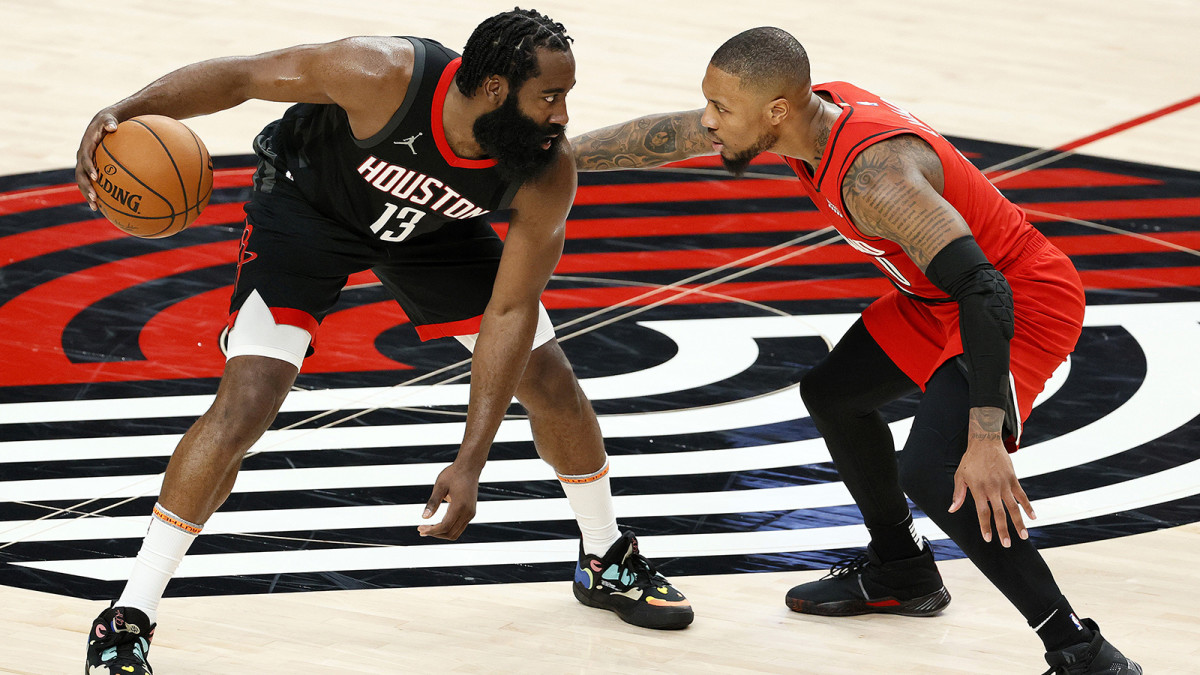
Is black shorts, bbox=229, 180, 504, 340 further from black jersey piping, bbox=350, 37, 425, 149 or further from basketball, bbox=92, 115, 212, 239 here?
black jersey piping, bbox=350, 37, 425, 149

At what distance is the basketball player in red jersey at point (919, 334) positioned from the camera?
3705 mm

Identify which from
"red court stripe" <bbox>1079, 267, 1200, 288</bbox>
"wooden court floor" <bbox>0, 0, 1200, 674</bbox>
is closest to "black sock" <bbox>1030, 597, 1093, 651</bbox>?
"wooden court floor" <bbox>0, 0, 1200, 674</bbox>

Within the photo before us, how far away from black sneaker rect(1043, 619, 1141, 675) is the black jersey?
1.77m

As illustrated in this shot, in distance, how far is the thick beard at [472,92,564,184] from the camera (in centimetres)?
400

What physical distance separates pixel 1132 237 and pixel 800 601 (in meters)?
3.94

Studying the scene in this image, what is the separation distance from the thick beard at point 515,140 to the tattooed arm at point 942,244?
0.75 m

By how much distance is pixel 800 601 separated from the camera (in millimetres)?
4574

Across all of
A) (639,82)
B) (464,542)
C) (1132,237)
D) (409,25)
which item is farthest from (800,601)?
(409,25)

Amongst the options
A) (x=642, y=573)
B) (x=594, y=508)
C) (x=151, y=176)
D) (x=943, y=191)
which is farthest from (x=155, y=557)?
Result: (x=943, y=191)

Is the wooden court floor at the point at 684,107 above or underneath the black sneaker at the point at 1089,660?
underneath

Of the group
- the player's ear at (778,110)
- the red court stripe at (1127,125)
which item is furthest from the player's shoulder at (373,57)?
the red court stripe at (1127,125)

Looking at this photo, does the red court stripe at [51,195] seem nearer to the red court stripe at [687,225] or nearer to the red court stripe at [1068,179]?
the red court stripe at [687,225]

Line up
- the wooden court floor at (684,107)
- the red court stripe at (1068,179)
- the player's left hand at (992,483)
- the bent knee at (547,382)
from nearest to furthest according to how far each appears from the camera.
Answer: the player's left hand at (992,483)
the wooden court floor at (684,107)
the bent knee at (547,382)
the red court stripe at (1068,179)

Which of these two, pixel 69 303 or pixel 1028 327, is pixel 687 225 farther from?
pixel 1028 327
